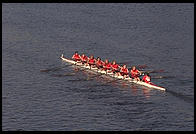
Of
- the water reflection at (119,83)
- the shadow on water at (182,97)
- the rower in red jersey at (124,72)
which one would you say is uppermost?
the rower in red jersey at (124,72)

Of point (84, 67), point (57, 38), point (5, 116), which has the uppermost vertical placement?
point (57, 38)

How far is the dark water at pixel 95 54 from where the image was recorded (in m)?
69.2

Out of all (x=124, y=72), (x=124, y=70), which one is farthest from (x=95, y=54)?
(x=124, y=70)

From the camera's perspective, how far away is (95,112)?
2827 inches

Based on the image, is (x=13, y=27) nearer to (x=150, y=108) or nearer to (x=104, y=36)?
(x=104, y=36)

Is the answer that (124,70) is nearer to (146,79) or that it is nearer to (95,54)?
(146,79)

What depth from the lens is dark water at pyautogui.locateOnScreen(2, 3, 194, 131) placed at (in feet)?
227

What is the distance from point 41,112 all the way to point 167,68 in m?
31.9

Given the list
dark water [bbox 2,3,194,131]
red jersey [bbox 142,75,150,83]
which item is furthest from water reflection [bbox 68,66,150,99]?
red jersey [bbox 142,75,150,83]

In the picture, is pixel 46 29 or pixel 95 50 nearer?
pixel 95 50

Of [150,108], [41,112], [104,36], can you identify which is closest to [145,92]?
[150,108]

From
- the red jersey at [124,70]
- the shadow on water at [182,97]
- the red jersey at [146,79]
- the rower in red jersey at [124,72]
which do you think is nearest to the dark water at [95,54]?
the shadow on water at [182,97]

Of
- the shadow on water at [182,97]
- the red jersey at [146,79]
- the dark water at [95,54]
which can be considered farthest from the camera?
the red jersey at [146,79]

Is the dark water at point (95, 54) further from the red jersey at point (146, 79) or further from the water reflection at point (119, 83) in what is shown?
the red jersey at point (146, 79)
